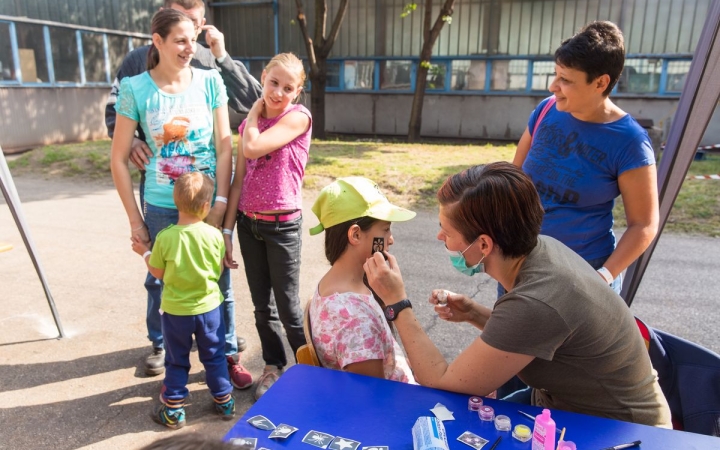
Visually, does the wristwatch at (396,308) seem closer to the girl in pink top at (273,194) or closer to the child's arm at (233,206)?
the girl in pink top at (273,194)

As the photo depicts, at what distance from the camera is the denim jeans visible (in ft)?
9.36

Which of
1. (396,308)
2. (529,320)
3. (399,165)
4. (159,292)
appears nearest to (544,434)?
(529,320)

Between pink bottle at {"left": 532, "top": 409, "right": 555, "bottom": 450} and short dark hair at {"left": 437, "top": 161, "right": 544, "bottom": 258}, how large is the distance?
502 millimetres

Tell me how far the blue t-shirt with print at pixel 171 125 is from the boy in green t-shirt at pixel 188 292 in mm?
205

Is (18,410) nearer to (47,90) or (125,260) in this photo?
(125,260)

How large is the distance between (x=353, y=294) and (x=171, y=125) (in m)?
1.45

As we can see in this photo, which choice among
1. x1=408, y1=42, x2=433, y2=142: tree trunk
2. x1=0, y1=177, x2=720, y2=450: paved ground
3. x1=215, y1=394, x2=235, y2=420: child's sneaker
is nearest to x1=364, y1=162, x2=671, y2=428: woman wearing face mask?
x1=0, y1=177, x2=720, y2=450: paved ground

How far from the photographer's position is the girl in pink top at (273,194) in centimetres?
272

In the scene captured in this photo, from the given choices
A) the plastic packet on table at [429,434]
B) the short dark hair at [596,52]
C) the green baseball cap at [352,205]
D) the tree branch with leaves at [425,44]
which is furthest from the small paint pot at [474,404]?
the tree branch with leaves at [425,44]

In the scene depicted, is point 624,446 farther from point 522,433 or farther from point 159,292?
point 159,292

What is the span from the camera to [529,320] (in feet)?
4.99

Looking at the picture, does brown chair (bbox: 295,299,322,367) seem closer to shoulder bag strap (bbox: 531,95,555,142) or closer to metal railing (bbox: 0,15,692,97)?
shoulder bag strap (bbox: 531,95,555,142)

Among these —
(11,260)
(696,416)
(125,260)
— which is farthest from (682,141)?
(11,260)

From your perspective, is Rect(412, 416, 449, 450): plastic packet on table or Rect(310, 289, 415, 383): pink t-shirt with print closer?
Rect(412, 416, 449, 450): plastic packet on table
